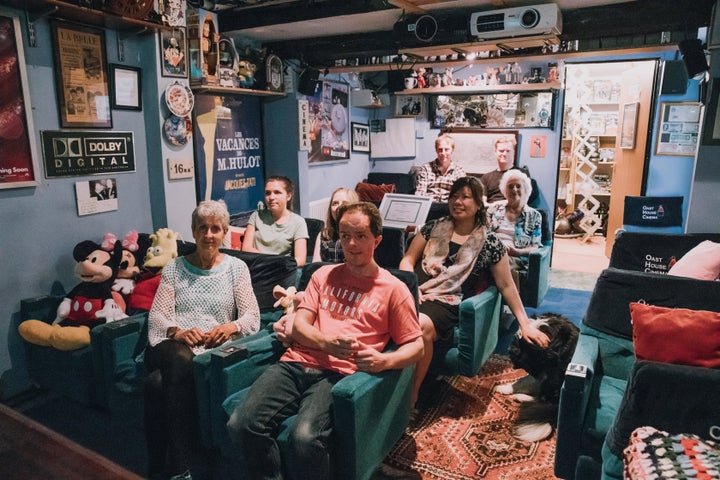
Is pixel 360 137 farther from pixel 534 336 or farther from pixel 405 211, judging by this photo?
pixel 534 336

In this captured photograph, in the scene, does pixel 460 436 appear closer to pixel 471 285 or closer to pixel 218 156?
pixel 471 285

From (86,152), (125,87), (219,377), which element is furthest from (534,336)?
(125,87)

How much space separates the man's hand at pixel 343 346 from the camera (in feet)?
6.49

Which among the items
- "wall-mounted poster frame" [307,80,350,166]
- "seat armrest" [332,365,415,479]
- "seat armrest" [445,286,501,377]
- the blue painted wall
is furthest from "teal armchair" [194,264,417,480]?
"wall-mounted poster frame" [307,80,350,166]

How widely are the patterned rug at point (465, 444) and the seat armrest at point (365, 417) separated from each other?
36cm

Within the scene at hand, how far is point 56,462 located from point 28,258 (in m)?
2.21

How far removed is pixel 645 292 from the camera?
2.39m

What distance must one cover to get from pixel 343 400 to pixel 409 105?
5581 mm

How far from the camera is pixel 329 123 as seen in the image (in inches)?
241

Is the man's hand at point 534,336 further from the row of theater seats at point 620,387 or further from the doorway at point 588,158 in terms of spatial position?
the doorway at point 588,158

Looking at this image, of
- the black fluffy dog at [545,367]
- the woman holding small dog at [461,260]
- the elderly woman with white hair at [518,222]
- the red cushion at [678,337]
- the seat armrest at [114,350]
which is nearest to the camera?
the red cushion at [678,337]

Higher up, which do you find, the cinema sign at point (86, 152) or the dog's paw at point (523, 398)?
the cinema sign at point (86, 152)

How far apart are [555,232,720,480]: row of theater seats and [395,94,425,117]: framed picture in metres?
4.72

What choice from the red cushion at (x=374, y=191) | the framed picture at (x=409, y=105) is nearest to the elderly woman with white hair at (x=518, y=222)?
the red cushion at (x=374, y=191)
